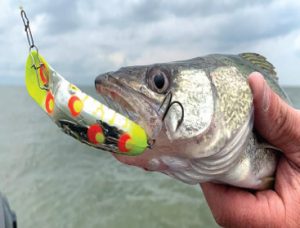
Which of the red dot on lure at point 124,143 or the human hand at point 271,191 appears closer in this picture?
the red dot on lure at point 124,143

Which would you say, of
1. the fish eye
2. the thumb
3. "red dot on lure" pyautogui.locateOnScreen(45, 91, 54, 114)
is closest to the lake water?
the thumb

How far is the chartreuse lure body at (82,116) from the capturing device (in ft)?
6.40

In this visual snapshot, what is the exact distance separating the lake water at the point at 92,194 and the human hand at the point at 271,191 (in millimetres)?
8251

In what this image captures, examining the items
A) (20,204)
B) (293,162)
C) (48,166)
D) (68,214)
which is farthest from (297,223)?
(48,166)

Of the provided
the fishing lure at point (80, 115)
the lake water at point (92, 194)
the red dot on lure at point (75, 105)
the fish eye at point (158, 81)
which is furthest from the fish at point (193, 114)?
the lake water at point (92, 194)

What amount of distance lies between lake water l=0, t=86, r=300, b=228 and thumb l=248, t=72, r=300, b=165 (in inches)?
339

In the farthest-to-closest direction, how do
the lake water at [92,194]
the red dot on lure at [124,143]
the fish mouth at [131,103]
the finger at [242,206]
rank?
1. the lake water at [92,194]
2. the finger at [242,206]
3. the fish mouth at [131,103]
4. the red dot on lure at [124,143]

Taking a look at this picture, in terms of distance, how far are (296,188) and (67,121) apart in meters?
1.84

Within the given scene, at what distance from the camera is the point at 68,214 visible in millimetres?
12023

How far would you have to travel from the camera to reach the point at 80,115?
1956mm

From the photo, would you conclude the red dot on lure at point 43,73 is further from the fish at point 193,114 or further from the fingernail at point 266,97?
the fingernail at point 266,97

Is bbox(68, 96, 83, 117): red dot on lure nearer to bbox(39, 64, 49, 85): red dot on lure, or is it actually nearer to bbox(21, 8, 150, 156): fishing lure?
bbox(21, 8, 150, 156): fishing lure

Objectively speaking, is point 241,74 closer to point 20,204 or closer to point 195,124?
point 195,124

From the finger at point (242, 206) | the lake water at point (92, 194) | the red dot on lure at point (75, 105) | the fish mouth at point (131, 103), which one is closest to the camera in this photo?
the red dot on lure at point (75, 105)
